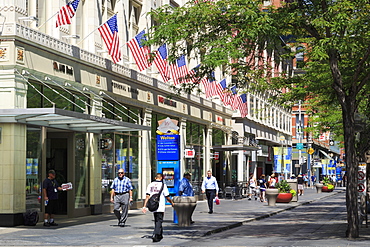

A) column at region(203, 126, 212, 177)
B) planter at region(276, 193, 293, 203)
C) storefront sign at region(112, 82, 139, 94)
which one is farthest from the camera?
column at region(203, 126, 212, 177)

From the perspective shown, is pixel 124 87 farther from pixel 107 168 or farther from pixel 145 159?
pixel 145 159

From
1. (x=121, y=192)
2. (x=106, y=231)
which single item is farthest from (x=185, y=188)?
(x=106, y=231)

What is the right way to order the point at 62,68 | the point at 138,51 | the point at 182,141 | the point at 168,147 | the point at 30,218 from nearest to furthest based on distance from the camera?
the point at 30,218
the point at 62,68
the point at 168,147
the point at 138,51
the point at 182,141

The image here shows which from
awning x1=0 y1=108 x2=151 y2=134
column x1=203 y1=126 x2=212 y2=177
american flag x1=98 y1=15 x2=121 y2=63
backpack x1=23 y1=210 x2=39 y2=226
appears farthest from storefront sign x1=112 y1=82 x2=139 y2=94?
column x1=203 y1=126 x2=212 y2=177

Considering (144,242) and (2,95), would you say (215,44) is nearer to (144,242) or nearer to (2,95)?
(144,242)

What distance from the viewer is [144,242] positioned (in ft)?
55.4

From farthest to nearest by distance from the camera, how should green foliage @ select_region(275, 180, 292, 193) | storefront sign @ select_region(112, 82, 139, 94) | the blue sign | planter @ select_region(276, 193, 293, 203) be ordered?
green foliage @ select_region(275, 180, 292, 193)
planter @ select_region(276, 193, 293, 203)
storefront sign @ select_region(112, 82, 139, 94)
the blue sign

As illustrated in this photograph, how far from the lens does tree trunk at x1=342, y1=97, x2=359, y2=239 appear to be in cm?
1698

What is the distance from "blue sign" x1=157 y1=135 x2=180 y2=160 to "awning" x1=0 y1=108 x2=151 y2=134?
4.95ft

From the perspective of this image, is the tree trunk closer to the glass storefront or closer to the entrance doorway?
the entrance doorway

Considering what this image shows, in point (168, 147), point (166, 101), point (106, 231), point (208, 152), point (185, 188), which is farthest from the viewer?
point (208, 152)

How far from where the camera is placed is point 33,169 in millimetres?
22219

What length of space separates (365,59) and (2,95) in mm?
11075

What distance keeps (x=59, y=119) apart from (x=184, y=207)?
16.3 ft
